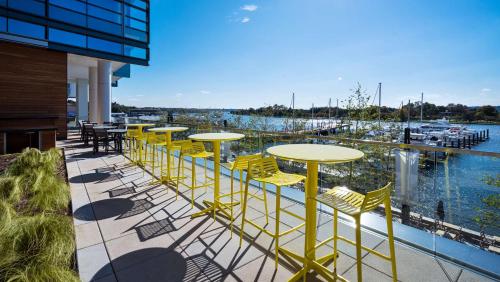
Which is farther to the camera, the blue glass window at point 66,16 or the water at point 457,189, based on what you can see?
the blue glass window at point 66,16

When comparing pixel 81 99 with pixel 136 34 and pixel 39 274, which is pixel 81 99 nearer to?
pixel 136 34

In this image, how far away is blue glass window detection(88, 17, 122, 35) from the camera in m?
12.3

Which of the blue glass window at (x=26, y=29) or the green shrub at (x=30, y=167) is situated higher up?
the blue glass window at (x=26, y=29)

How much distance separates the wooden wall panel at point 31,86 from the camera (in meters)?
9.53

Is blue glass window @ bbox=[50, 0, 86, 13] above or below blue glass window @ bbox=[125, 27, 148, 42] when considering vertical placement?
above

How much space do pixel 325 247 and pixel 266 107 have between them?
1974 cm

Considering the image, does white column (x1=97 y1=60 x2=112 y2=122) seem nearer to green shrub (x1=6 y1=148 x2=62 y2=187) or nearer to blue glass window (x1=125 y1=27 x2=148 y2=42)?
blue glass window (x1=125 y1=27 x2=148 y2=42)

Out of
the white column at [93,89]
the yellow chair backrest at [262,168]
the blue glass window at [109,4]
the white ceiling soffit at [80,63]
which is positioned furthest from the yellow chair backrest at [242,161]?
the white column at [93,89]

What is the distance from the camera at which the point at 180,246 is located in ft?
8.68

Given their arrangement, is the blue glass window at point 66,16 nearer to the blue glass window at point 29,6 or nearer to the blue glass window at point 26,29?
the blue glass window at point 29,6

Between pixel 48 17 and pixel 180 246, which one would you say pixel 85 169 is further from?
pixel 48 17

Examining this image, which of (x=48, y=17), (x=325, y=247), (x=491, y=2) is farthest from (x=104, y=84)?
(x=491, y=2)

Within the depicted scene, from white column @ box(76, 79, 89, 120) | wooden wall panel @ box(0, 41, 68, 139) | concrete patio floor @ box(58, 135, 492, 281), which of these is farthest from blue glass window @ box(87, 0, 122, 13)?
concrete patio floor @ box(58, 135, 492, 281)

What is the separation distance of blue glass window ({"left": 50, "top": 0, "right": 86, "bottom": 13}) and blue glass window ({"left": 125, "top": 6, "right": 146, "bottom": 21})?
2.25 m
